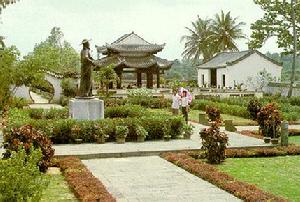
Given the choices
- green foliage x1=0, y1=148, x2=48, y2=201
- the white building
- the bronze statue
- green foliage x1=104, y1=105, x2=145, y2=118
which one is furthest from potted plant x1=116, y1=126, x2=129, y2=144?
the white building

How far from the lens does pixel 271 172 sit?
13.3m

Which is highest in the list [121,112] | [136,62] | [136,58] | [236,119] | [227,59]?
[227,59]

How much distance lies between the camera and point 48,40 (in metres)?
89.9

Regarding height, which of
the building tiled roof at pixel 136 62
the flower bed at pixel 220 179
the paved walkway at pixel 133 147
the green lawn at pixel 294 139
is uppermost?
the building tiled roof at pixel 136 62

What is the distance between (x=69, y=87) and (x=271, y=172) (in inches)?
1268

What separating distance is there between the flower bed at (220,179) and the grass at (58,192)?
3.10 m

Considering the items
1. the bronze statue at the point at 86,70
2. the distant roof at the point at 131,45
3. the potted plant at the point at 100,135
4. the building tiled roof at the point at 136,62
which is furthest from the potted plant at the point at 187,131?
the distant roof at the point at 131,45

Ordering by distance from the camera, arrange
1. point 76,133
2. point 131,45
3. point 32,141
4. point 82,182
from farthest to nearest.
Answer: point 131,45, point 76,133, point 32,141, point 82,182

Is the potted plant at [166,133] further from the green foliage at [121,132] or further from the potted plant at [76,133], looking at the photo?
the potted plant at [76,133]

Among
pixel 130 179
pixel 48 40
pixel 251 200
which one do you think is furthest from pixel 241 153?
pixel 48 40

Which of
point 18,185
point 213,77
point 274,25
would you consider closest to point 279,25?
point 274,25

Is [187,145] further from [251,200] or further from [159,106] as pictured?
[159,106]

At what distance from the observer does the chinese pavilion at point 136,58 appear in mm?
48500

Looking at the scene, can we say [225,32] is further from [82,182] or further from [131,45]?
[82,182]
